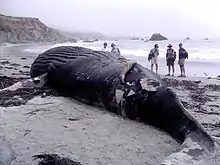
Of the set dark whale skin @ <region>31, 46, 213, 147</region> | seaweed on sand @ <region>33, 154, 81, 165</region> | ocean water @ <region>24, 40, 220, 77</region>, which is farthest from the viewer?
ocean water @ <region>24, 40, 220, 77</region>

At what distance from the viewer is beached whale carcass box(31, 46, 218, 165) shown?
3732 mm

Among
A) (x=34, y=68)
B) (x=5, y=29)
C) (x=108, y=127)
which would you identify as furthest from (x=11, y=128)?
(x=5, y=29)

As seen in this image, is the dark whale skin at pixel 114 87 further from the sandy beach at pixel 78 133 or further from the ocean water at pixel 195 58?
the ocean water at pixel 195 58

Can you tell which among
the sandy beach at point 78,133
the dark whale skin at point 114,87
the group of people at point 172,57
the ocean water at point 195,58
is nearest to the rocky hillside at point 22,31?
the ocean water at point 195,58

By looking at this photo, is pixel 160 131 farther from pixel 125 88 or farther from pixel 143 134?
pixel 125 88

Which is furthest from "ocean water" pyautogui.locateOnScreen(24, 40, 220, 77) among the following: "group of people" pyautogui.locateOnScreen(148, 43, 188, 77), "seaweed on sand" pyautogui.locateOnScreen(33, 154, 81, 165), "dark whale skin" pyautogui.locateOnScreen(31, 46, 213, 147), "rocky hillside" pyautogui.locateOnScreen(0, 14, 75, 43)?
"rocky hillside" pyautogui.locateOnScreen(0, 14, 75, 43)

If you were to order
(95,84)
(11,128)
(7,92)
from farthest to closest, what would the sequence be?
1. (7,92)
2. (95,84)
3. (11,128)

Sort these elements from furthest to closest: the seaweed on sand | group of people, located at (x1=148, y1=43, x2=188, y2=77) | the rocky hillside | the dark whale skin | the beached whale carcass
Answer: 1. the rocky hillside
2. group of people, located at (x1=148, y1=43, x2=188, y2=77)
3. the dark whale skin
4. the beached whale carcass
5. the seaweed on sand

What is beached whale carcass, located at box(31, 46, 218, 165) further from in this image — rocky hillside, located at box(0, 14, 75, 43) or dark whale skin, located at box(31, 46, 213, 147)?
rocky hillside, located at box(0, 14, 75, 43)

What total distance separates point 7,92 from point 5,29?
2533 inches

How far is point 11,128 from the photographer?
4508 millimetres

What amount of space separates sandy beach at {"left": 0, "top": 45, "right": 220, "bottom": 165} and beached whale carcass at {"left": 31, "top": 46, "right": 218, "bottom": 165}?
152 millimetres

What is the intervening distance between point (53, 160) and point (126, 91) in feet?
6.03

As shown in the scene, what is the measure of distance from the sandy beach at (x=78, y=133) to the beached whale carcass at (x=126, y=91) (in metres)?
0.15
